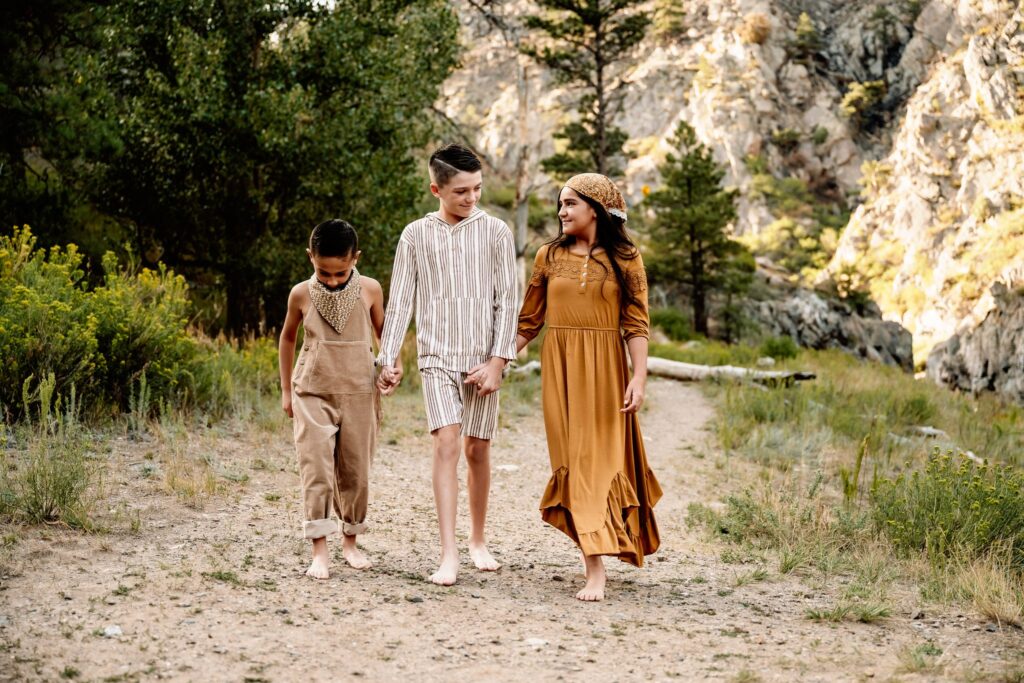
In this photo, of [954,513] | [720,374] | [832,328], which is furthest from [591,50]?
[954,513]

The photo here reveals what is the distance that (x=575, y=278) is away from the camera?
457 centimetres

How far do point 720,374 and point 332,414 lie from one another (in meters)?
12.3

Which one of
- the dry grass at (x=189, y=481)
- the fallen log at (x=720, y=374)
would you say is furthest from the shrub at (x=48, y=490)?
the fallen log at (x=720, y=374)

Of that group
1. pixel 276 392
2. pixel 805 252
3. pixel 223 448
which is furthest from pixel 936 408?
pixel 805 252

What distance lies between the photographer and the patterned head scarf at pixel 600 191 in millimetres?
4562

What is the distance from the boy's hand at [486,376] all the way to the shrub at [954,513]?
284cm

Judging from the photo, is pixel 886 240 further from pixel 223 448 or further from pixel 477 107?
pixel 223 448

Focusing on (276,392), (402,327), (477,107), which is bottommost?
(276,392)

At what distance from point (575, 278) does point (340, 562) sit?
192cm

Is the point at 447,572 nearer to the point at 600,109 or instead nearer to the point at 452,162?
the point at 452,162

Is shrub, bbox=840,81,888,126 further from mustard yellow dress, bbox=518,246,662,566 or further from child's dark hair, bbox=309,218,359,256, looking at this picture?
child's dark hair, bbox=309,218,359,256

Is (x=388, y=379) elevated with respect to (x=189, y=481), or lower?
elevated

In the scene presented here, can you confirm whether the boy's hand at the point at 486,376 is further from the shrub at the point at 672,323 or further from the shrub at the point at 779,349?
the shrub at the point at 672,323

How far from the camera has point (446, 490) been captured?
14.7 feet
